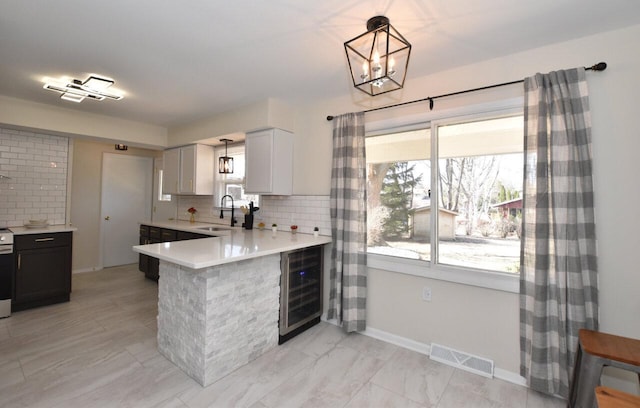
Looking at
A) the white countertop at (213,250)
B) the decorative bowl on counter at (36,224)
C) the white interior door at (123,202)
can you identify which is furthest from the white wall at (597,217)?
the white interior door at (123,202)

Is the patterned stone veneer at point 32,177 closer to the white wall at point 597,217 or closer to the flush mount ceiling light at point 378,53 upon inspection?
the white wall at point 597,217

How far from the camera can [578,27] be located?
6.22 ft

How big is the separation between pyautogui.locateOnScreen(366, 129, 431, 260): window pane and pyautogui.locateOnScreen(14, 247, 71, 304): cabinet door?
3.73 metres

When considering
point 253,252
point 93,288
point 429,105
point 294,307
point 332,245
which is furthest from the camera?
point 93,288

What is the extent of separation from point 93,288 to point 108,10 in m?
3.89

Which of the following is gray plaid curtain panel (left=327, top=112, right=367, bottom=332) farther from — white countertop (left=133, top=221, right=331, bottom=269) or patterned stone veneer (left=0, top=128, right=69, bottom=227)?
patterned stone veneer (left=0, top=128, right=69, bottom=227)

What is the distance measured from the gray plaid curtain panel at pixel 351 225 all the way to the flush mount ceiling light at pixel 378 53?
553mm

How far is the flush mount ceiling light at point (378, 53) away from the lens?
1.54 meters

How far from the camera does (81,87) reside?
281cm

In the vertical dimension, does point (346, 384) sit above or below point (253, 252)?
below

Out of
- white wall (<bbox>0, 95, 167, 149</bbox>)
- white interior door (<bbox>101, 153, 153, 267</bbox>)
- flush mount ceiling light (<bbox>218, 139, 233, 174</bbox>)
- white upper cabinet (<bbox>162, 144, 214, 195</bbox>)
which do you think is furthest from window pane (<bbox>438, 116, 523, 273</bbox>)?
white interior door (<bbox>101, 153, 153, 267</bbox>)

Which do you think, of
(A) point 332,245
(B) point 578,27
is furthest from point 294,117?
(B) point 578,27

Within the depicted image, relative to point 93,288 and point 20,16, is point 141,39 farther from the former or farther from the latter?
point 93,288

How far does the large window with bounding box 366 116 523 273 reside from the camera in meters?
2.38
